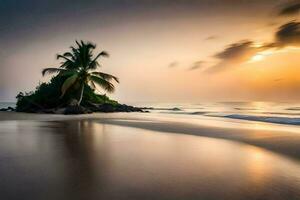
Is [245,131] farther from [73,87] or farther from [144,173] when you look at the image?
[73,87]

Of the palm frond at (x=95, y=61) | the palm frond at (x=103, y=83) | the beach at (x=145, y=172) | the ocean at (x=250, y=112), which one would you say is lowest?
the beach at (x=145, y=172)

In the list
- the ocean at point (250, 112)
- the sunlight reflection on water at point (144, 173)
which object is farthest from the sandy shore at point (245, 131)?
the ocean at point (250, 112)

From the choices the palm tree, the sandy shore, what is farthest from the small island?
the sandy shore

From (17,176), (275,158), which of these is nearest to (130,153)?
(17,176)

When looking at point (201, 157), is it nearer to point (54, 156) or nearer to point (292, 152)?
point (292, 152)

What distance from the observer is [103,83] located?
24516 mm

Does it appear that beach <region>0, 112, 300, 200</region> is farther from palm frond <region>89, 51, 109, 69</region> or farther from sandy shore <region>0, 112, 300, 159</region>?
palm frond <region>89, 51, 109, 69</region>

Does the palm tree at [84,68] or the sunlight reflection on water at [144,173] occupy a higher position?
the palm tree at [84,68]

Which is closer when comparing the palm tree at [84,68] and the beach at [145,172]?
the beach at [145,172]

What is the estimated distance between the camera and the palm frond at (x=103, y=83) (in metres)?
24.4

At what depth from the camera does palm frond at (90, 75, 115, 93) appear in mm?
24422

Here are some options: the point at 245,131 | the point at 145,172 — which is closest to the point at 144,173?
the point at 145,172

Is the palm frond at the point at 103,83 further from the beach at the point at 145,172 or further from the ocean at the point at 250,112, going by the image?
the beach at the point at 145,172

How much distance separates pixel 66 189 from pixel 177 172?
4.85 ft
